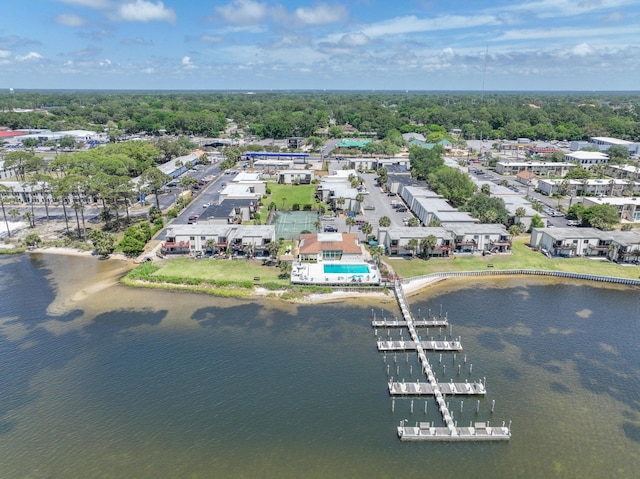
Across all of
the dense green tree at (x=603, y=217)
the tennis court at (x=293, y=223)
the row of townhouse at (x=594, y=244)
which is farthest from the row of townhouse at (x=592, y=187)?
the tennis court at (x=293, y=223)

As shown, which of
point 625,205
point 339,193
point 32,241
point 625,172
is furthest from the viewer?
point 625,172

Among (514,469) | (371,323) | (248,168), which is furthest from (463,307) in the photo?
(248,168)

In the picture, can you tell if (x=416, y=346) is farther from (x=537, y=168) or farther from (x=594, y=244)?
(x=537, y=168)

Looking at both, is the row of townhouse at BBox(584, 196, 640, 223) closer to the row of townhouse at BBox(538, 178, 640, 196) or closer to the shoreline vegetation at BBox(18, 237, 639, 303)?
the row of townhouse at BBox(538, 178, 640, 196)

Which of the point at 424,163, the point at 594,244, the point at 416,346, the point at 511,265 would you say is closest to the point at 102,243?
the point at 416,346

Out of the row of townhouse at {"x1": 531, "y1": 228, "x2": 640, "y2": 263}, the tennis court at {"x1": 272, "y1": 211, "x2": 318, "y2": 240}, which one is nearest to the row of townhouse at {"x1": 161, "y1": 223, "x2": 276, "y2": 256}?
the tennis court at {"x1": 272, "y1": 211, "x2": 318, "y2": 240}

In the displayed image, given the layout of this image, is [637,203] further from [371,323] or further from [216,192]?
[216,192]

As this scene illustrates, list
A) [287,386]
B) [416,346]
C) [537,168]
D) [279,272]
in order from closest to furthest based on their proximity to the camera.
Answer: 1. [287,386]
2. [416,346]
3. [279,272]
4. [537,168]

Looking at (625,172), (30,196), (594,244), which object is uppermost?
(625,172)
